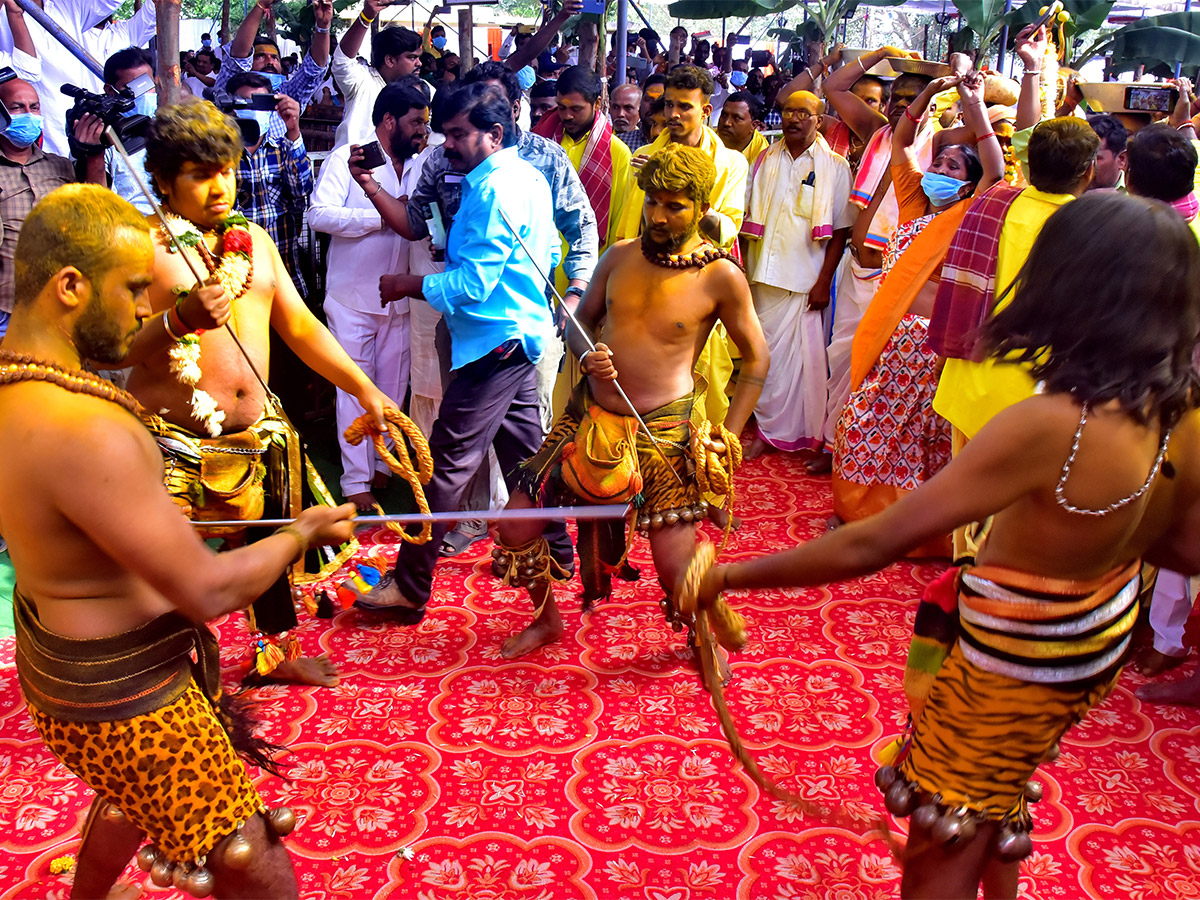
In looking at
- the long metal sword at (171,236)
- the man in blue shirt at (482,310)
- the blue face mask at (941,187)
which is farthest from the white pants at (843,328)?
the long metal sword at (171,236)

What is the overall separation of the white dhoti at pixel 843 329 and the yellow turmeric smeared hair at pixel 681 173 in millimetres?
2716

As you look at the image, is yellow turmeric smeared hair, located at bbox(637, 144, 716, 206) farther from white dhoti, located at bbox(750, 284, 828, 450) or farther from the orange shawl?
white dhoti, located at bbox(750, 284, 828, 450)

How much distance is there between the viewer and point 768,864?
2617 millimetres

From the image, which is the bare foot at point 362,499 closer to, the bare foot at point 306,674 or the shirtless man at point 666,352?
the bare foot at point 306,674

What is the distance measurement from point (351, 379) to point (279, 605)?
2.54 ft

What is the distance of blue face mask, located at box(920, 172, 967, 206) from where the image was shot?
4.41m

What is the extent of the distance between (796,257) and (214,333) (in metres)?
3.91

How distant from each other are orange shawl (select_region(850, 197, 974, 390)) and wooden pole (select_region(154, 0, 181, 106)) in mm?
2916

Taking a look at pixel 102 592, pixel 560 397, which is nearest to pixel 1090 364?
pixel 102 592

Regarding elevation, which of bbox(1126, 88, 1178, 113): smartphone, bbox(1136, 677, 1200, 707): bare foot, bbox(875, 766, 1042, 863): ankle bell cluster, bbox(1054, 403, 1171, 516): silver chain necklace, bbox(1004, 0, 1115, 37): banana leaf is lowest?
bbox(1136, 677, 1200, 707): bare foot

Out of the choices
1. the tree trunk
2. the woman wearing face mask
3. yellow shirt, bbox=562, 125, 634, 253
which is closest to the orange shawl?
the woman wearing face mask

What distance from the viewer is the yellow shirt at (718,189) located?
5516 mm

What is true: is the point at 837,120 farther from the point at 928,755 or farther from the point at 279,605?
the point at 928,755

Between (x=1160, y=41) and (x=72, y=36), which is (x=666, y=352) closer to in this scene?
(x=72, y=36)
